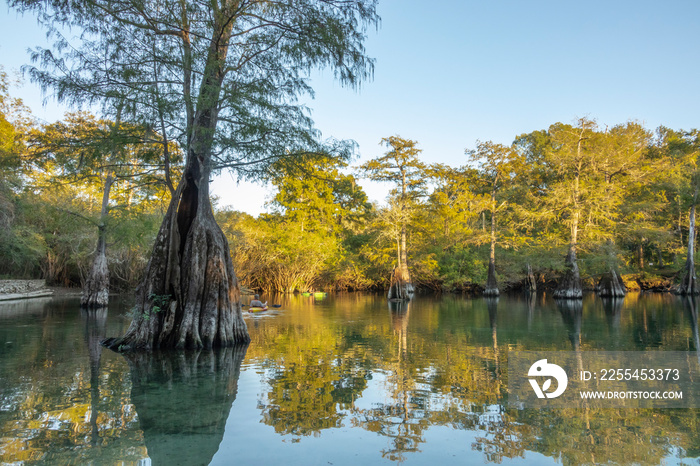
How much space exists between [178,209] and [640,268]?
140ft

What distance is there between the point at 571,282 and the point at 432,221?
13144 millimetres

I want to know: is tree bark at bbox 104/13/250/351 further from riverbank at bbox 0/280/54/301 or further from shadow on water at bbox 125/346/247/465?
riverbank at bbox 0/280/54/301

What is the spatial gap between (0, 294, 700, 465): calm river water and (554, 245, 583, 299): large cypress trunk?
68.5 feet

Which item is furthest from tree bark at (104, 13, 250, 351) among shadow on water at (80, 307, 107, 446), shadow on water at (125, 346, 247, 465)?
shadow on water at (125, 346, 247, 465)

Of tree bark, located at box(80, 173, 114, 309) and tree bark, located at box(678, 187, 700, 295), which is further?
tree bark, located at box(678, 187, 700, 295)

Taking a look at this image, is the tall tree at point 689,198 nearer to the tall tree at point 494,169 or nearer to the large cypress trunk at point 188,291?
the tall tree at point 494,169

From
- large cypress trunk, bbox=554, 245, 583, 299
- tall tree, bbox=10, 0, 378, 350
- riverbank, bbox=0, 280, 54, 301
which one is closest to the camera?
tall tree, bbox=10, 0, 378, 350

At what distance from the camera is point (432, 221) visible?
39938mm

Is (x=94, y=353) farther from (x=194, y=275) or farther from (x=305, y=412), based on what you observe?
(x=305, y=412)

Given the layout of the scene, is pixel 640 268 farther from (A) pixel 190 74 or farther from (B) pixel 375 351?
(A) pixel 190 74

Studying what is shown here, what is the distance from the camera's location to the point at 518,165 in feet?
113

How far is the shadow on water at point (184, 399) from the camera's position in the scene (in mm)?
4273

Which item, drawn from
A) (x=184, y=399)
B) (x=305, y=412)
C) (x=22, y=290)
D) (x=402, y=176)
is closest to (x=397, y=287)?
(x=402, y=176)

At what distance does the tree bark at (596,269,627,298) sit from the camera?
31938mm
